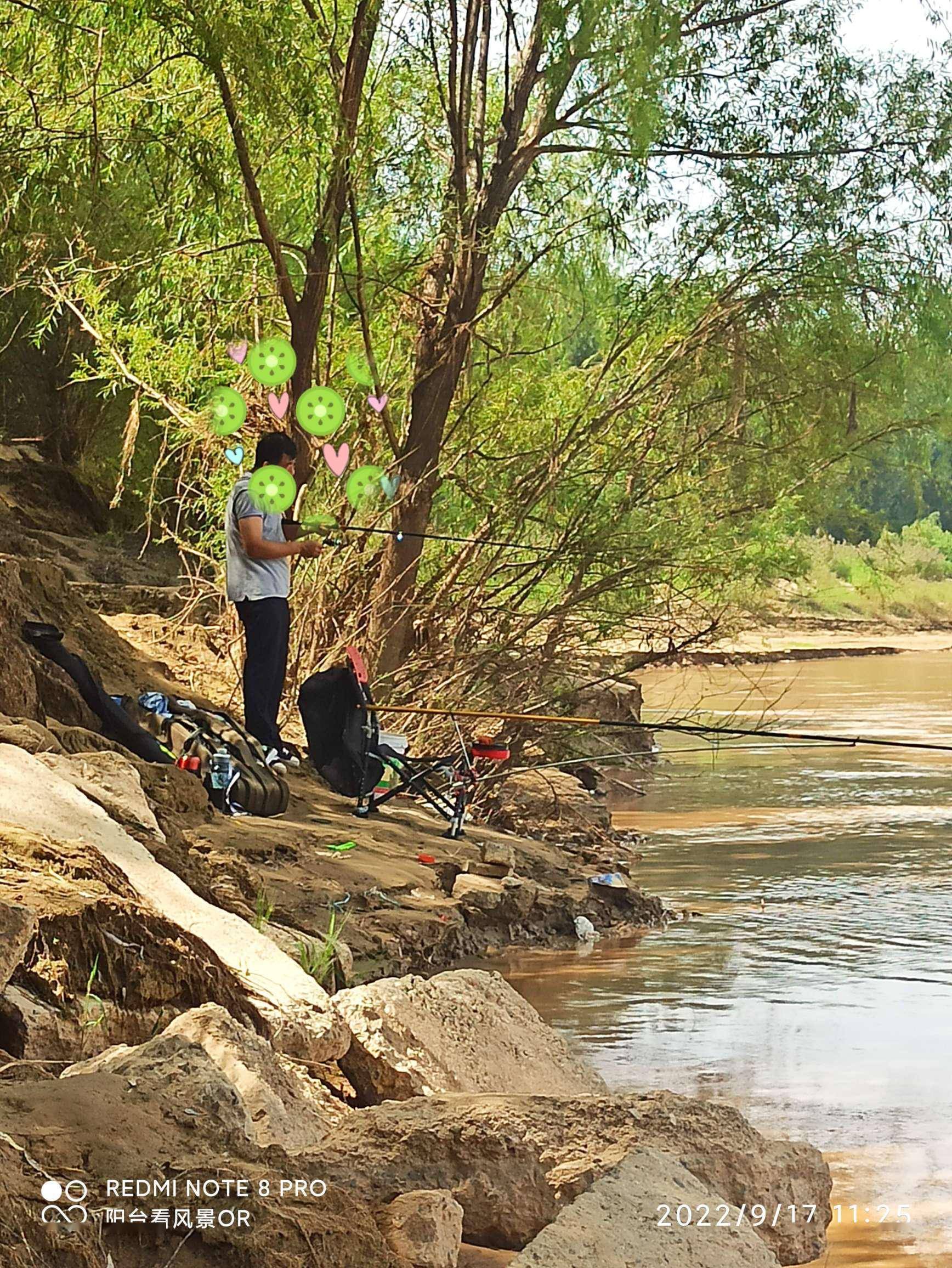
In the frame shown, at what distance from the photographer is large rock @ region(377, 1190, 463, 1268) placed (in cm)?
314

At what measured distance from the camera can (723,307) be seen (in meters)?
10.1

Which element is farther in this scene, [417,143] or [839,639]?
[839,639]

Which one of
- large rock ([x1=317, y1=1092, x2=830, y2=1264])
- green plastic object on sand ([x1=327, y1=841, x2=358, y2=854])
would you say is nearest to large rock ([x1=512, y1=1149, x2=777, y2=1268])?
large rock ([x1=317, y1=1092, x2=830, y2=1264])

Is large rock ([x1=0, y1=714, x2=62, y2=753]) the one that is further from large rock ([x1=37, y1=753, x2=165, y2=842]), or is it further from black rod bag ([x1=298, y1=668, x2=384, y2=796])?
black rod bag ([x1=298, y1=668, x2=384, y2=796])

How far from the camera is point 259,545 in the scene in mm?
7730

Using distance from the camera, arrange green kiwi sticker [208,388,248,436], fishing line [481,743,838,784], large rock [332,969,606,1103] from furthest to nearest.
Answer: green kiwi sticker [208,388,248,436] < fishing line [481,743,838,784] < large rock [332,969,606,1103]

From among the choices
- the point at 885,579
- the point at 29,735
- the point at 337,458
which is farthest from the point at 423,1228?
the point at 885,579

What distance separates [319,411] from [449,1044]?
5393mm

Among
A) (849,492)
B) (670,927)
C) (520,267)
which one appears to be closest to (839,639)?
(849,492)

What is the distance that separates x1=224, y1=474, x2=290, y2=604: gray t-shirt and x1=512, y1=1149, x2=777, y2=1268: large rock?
15.1 feet

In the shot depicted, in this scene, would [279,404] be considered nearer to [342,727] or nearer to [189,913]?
[342,727]

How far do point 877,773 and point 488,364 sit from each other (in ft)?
17.9

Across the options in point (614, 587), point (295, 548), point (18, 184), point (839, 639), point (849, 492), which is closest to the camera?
point (295, 548)

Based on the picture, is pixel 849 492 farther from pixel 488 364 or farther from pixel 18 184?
pixel 18 184
